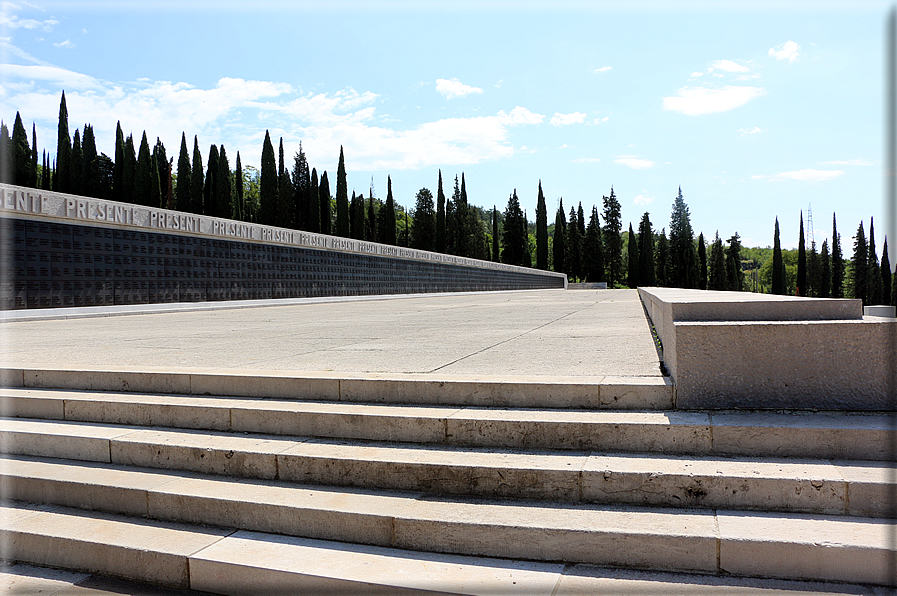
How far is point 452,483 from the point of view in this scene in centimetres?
295

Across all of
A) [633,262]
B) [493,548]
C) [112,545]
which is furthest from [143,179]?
[633,262]

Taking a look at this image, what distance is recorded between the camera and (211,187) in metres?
44.2

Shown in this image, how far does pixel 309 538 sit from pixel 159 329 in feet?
23.5

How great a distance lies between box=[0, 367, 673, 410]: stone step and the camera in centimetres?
339

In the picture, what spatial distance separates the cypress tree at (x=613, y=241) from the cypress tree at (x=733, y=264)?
16491 millimetres

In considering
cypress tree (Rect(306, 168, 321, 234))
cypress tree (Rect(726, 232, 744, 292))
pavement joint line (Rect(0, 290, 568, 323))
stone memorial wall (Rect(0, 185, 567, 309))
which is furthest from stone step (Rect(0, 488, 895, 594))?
cypress tree (Rect(726, 232, 744, 292))

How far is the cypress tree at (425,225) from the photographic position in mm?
57281

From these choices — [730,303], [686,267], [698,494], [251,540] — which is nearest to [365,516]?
[251,540]

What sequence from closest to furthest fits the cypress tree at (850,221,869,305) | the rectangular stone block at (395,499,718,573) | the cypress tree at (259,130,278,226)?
the rectangular stone block at (395,499,718,573), the cypress tree at (259,130,278,226), the cypress tree at (850,221,869,305)

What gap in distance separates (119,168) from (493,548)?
50.5m

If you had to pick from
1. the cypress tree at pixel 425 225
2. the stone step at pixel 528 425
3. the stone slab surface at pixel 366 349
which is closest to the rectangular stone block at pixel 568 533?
the stone step at pixel 528 425

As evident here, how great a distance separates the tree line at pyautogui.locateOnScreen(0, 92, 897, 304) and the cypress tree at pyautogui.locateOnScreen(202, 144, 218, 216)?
3.3 inches

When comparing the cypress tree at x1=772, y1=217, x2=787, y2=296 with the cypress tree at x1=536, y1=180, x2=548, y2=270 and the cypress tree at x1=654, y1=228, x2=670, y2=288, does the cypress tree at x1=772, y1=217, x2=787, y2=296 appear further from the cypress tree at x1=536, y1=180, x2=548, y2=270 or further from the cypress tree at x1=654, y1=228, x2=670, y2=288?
the cypress tree at x1=536, y1=180, x2=548, y2=270

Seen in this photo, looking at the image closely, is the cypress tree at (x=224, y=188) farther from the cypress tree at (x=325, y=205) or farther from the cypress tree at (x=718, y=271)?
the cypress tree at (x=718, y=271)
